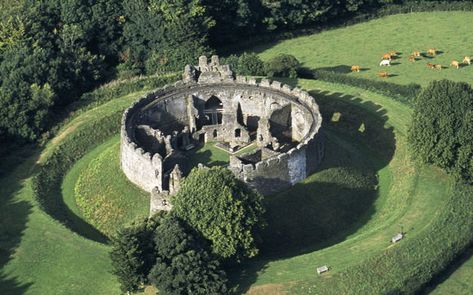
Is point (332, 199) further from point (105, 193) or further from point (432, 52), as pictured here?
point (432, 52)

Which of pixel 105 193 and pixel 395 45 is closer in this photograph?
pixel 105 193

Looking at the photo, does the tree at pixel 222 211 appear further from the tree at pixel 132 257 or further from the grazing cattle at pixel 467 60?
the grazing cattle at pixel 467 60

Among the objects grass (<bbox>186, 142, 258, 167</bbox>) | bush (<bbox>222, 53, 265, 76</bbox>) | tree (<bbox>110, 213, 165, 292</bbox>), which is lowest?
grass (<bbox>186, 142, 258, 167</bbox>)

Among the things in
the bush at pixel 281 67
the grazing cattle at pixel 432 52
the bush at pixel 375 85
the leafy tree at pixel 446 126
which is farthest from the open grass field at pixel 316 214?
the grazing cattle at pixel 432 52

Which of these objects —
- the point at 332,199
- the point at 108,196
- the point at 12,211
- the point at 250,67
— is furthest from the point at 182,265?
the point at 250,67

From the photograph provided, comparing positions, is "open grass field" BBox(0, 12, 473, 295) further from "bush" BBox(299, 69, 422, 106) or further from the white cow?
the white cow

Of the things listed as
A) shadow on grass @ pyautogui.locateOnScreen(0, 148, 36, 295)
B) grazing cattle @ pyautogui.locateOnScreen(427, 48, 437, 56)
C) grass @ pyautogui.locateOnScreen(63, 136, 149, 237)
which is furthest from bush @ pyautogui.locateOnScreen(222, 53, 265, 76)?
shadow on grass @ pyautogui.locateOnScreen(0, 148, 36, 295)
